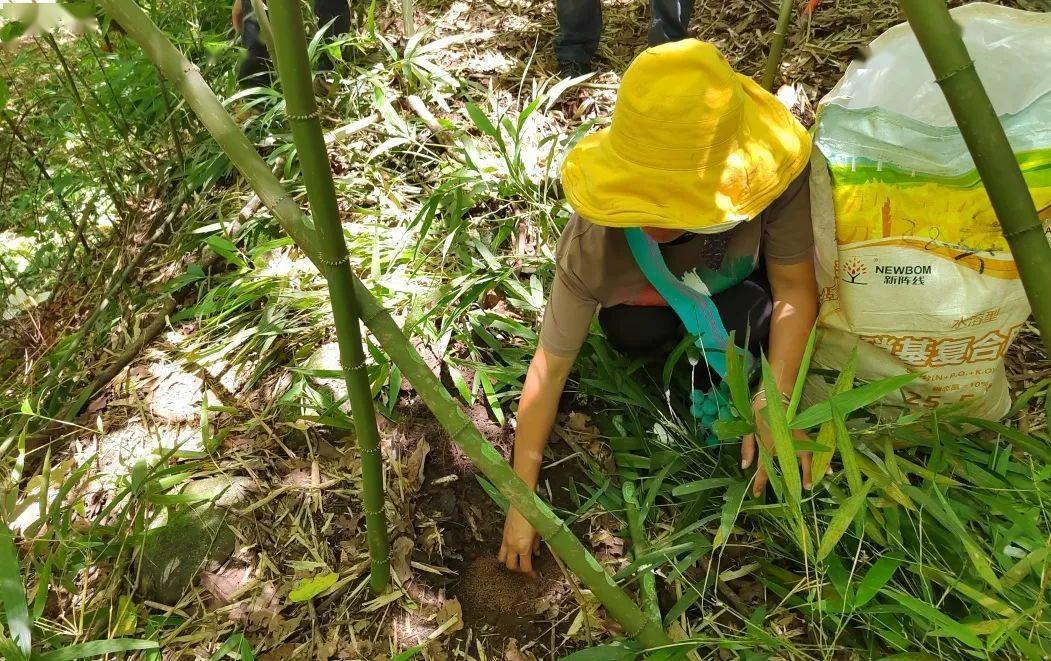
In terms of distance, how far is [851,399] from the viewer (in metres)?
1.21

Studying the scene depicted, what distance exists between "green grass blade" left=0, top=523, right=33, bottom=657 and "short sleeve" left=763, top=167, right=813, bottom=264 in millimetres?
1512

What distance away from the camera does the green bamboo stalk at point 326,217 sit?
0.81 m

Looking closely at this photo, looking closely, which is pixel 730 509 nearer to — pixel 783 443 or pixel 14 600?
pixel 783 443

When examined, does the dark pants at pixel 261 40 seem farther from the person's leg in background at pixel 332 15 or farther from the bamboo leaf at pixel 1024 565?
the bamboo leaf at pixel 1024 565

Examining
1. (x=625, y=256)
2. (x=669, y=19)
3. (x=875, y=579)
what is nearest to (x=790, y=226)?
(x=625, y=256)

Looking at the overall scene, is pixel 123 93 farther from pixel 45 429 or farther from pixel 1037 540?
pixel 1037 540

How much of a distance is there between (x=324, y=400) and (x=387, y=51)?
1565 mm

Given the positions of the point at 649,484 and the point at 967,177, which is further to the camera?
the point at 649,484

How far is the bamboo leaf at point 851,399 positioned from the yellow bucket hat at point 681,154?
0.34 meters

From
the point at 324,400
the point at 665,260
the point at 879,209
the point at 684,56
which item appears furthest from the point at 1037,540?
the point at 324,400

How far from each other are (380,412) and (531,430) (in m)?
0.48

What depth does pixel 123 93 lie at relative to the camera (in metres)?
2.84

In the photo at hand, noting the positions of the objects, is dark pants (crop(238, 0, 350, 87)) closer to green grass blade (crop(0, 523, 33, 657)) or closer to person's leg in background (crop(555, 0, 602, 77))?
person's leg in background (crop(555, 0, 602, 77))

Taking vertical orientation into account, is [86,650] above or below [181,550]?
above
